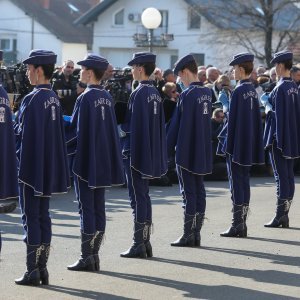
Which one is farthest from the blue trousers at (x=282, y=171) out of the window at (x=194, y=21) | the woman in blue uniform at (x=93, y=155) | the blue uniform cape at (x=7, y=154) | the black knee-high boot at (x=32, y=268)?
the window at (x=194, y=21)

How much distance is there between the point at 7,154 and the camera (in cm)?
833

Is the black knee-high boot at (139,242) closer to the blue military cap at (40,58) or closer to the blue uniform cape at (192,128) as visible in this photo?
the blue uniform cape at (192,128)

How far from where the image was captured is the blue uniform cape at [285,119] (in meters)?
12.5

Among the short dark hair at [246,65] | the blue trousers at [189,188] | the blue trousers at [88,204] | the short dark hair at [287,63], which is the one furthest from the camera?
the short dark hair at [287,63]

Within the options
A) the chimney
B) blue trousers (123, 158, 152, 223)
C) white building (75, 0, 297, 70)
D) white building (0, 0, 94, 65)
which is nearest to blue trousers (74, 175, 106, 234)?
blue trousers (123, 158, 152, 223)

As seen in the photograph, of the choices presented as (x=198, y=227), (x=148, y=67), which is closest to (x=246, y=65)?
(x=148, y=67)

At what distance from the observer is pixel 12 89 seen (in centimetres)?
1700

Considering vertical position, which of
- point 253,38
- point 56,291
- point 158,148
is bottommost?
point 56,291

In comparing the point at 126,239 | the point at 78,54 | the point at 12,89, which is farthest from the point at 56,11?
the point at 126,239

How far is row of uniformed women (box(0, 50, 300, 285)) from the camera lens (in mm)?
8898

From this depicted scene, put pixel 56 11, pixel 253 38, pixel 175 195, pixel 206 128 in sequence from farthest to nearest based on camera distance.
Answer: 1. pixel 56 11
2. pixel 253 38
3. pixel 175 195
4. pixel 206 128

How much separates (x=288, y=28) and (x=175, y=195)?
3268 cm

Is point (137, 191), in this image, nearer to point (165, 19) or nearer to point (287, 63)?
point (287, 63)

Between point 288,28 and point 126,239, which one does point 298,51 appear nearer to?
point 288,28
